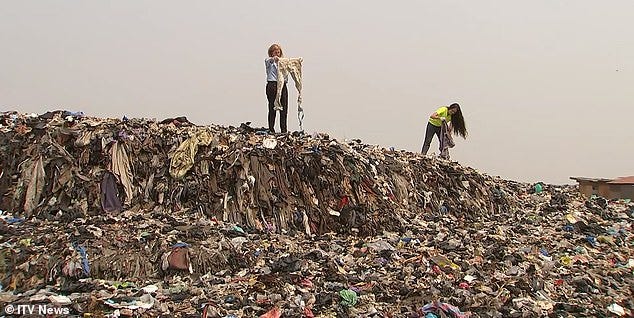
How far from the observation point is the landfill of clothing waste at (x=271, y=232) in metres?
5.15

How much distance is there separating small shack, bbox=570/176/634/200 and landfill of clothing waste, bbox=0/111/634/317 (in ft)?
5.90

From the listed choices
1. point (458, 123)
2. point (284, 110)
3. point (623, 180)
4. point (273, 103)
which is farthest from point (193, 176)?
point (623, 180)

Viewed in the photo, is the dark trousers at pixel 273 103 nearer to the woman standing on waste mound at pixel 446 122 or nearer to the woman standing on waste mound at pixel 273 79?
the woman standing on waste mound at pixel 273 79

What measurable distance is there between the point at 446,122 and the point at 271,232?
4.93 meters

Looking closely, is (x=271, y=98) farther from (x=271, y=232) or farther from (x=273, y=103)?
(x=271, y=232)

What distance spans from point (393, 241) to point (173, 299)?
3078mm

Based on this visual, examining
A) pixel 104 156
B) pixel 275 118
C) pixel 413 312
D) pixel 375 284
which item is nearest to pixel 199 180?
pixel 104 156

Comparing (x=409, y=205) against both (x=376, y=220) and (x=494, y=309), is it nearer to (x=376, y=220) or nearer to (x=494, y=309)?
(x=376, y=220)

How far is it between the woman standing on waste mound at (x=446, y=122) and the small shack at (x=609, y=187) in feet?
10.8

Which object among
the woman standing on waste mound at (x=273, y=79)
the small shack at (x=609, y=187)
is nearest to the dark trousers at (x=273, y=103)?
the woman standing on waste mound at (x=273, y=79)

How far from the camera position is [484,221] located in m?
9.10

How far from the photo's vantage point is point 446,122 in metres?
10.8

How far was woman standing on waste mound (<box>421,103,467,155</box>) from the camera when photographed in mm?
10742

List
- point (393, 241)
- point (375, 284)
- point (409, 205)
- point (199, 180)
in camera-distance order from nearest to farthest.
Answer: point (375, 284)
point (393, 241)
point (199, 180)
point (409, 205)
